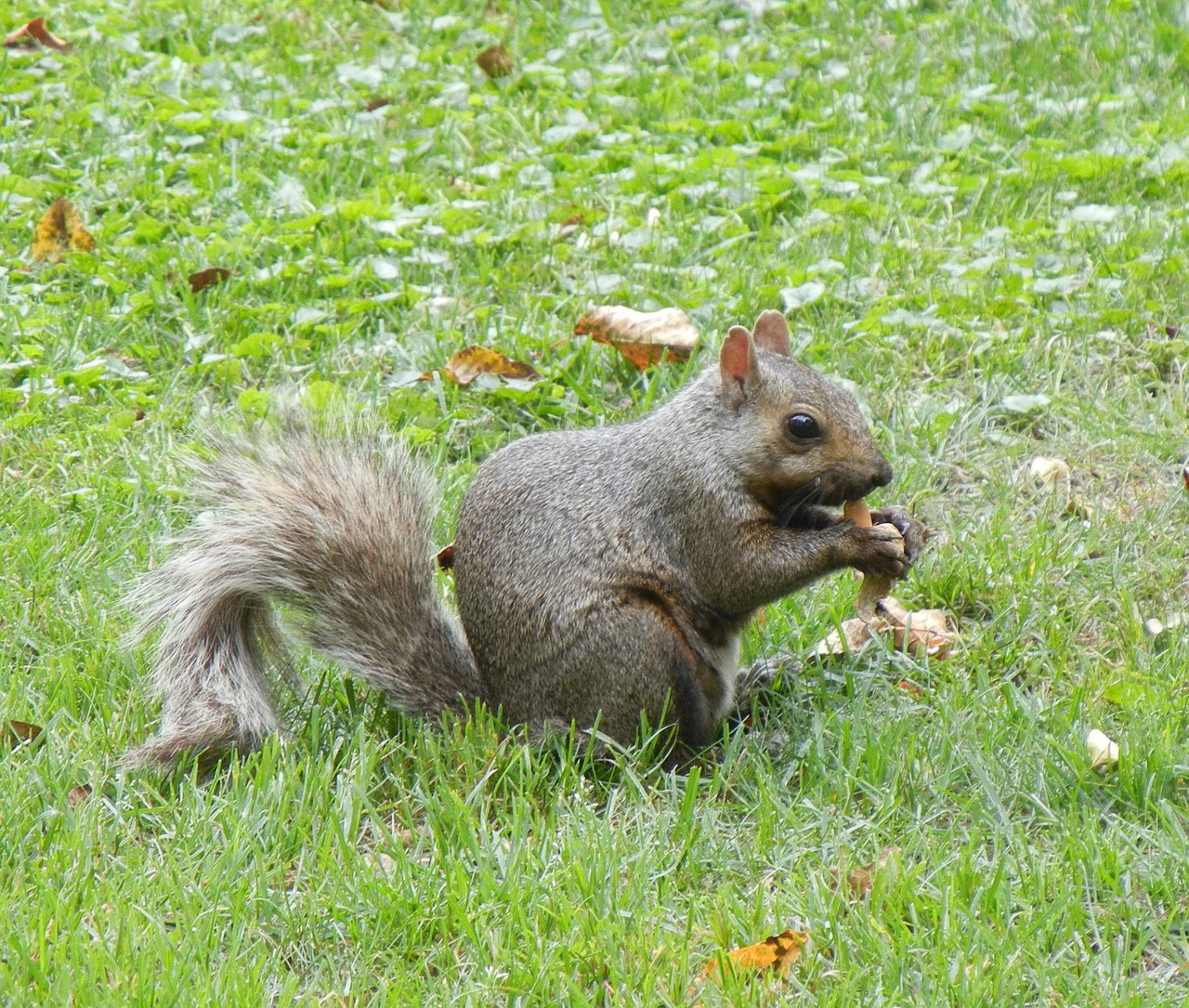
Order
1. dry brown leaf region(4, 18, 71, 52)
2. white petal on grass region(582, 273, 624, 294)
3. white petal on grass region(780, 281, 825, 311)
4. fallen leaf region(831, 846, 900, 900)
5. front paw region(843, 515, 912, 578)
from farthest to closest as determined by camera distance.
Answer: dry brown leaf region(4, 18, 71, 52), white petal on grass region(582, 273, 624, 294), white petal on grass region(780, 281, 825, 311), front paw region(843, 515, 912, 578), fallen leaf region(831, 846, 900, 900)

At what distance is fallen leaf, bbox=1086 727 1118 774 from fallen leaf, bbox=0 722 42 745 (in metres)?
1.60

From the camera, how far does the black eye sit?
260cm

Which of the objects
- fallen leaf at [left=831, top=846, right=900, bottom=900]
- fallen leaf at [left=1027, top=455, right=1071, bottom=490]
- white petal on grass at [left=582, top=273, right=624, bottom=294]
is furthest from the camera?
white petal on grass at [left=582, top=273, right=624, bottom=294]

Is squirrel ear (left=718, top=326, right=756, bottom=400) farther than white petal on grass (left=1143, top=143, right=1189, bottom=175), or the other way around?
white petal on grass (left=1143, top=143, right=1189, bottom=175)

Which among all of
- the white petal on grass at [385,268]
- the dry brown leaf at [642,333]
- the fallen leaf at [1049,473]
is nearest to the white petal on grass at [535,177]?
the white petal on grass at [385,268]

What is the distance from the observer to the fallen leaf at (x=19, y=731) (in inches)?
97.9

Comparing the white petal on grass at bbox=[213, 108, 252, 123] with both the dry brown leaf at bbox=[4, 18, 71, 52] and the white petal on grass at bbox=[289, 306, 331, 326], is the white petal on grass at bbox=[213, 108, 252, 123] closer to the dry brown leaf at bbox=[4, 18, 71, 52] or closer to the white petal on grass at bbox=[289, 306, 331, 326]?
the dry brown leaf at bbox=[4, 18, 71, 52]

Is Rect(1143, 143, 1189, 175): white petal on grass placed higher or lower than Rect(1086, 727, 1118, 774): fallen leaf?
higher

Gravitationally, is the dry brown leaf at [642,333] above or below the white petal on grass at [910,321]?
below

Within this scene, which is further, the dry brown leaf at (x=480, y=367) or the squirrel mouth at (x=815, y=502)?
the dry brown leaf at (x=480, y=367)

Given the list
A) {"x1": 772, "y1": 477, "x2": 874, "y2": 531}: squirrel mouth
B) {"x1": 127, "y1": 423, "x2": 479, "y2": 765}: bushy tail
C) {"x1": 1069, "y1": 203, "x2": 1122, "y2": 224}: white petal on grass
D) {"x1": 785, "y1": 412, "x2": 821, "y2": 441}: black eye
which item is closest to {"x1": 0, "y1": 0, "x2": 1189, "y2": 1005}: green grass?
{"x1": 1069, "y1": 203, "x2": 1122, "y2": 224}: white petal on grass

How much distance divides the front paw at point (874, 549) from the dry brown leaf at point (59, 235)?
2407 millimetres

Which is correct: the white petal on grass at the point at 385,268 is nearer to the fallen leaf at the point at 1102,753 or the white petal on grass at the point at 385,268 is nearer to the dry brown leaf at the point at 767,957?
the fallen leaf at the point at 1102,753

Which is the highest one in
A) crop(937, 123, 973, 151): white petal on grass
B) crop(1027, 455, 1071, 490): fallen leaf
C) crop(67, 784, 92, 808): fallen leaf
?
crop(937, 123, 973, 151): white petal on grass
